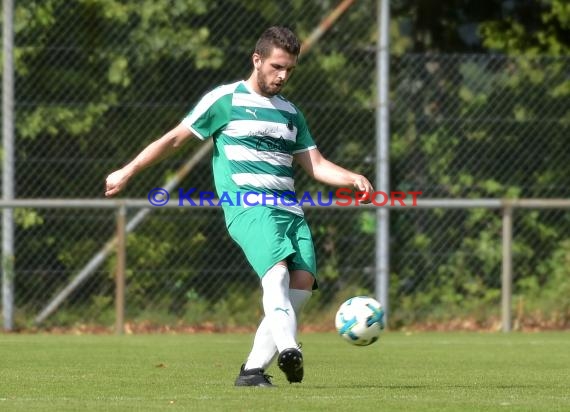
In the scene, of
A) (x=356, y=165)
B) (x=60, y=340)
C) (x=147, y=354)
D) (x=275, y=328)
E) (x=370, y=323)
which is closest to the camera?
(x=275, y=328)

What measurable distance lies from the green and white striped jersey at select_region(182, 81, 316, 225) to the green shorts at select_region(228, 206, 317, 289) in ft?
0.17

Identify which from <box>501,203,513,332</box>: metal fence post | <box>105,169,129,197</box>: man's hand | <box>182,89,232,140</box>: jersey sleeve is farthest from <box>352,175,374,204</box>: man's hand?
<box>501,203,513,332</box>: metal fence post

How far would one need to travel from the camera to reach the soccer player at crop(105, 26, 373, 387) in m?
6.97

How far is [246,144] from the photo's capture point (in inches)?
281

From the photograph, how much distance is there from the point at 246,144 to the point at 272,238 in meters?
0.52

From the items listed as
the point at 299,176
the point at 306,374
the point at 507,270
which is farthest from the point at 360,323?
the point at 507,270

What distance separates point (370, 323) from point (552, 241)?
23.8ft

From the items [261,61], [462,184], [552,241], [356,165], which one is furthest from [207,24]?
[261,61]

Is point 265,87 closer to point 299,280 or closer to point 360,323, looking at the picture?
point 299,280

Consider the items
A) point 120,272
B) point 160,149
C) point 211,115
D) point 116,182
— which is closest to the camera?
point 116,182

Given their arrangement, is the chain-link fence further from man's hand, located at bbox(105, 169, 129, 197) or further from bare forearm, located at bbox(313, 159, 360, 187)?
man's hand, located at bbox(105, 169, 129, 197)

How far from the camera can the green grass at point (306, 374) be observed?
6.27m

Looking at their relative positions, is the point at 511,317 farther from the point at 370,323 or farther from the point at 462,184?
the point at 370,323

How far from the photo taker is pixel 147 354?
10086mm
